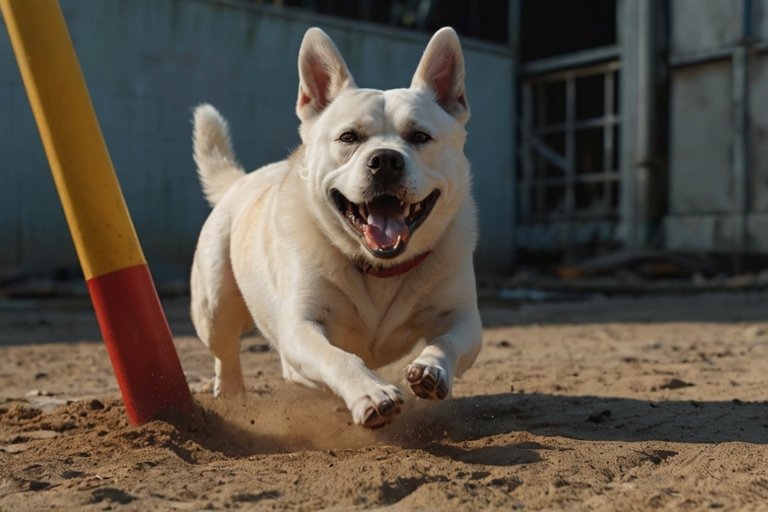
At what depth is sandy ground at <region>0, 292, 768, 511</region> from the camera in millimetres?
2596

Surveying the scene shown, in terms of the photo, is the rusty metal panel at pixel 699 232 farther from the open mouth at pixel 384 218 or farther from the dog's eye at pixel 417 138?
the open mouth at pixel 384 218

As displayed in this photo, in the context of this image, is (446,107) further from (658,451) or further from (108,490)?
(108,490)

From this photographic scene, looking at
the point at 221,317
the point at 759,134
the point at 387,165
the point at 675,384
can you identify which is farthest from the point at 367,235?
the point at 759,134

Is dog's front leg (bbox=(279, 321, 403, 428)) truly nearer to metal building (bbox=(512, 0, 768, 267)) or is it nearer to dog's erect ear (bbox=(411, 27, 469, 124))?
dog's erect ear (bbox=(411, 27, 469, 124))

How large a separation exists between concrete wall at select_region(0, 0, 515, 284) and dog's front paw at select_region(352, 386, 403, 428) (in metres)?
9.23

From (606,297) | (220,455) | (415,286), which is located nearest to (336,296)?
(415,286)

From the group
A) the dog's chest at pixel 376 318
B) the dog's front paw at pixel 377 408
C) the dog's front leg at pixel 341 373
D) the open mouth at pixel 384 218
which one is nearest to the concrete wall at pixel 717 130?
the dog's chest at pixel 376 318

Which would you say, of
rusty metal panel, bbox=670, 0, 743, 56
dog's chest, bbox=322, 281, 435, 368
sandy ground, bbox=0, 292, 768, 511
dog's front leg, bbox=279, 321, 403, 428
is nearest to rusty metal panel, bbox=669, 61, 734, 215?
rusty metal panel, bbox=670, 0, 743, 56

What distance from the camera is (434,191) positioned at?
369cm

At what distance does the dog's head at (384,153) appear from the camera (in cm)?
353

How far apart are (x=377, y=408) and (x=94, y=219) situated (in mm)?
1389

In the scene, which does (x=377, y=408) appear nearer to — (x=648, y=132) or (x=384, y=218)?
(x=384, y=218)

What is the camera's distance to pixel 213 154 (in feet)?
17.9

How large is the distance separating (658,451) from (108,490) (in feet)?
5.62
